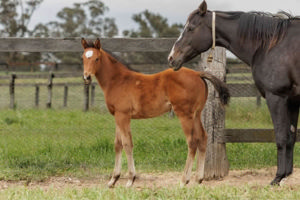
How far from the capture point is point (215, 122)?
18.1 ft

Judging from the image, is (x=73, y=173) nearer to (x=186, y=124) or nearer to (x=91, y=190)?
(x=91, y=190)

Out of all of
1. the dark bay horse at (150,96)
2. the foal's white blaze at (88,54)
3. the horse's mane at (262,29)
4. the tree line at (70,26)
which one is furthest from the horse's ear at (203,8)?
the tree line at (70,26)

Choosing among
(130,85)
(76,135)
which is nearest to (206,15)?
(130,85)

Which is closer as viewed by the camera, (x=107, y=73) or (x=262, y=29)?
(x=262, y=29)

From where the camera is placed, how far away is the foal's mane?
15.2 feet

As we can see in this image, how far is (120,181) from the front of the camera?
18.0 ft

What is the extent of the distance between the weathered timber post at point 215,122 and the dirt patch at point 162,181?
167mm

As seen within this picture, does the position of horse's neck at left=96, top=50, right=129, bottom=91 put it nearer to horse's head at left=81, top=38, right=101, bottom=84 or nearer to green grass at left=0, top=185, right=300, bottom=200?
horse's head at left=81, top=38, right=101, bottom=84

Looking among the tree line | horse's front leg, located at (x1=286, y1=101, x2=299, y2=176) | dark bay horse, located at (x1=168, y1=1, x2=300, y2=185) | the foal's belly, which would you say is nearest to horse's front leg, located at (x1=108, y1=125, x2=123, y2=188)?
the foal's belly

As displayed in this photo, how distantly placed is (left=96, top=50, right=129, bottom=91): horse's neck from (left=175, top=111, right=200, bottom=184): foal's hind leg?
0.91 meters

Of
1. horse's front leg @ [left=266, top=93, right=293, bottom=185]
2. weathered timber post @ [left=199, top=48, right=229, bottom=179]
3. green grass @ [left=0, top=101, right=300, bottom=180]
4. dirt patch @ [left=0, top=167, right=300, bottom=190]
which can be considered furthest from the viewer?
green grass @ [left=0, top=101, right=300, bottom=180]

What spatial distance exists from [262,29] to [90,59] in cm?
205

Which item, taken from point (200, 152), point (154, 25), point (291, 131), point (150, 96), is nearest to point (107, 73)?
point (150, 96)

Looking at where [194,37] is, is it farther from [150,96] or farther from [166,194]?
[166,194]
